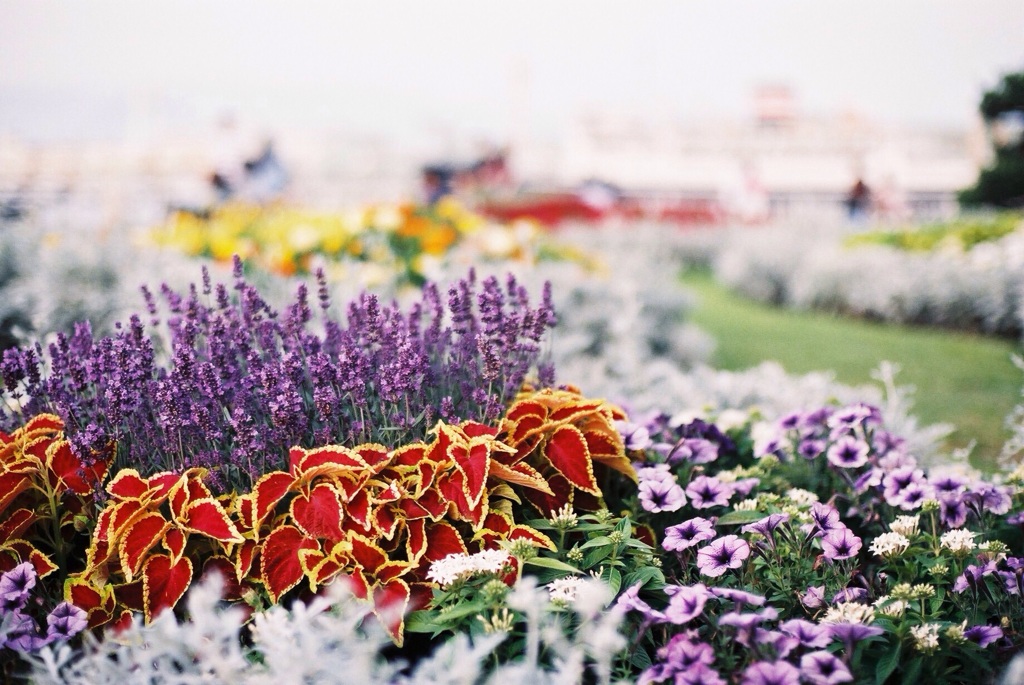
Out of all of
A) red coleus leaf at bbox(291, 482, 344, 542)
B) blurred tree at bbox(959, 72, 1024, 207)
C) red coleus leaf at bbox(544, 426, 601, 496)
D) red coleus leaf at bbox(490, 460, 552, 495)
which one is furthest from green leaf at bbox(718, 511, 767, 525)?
blurred tree at bbox(959, 72, 1024, 207)

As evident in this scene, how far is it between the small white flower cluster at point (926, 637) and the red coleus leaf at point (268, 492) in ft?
4.37

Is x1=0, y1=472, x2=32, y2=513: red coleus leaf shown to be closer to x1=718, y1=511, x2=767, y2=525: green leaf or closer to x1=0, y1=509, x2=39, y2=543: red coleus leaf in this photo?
x1=0, y1=509, x2=39, y2=543: red coleus leaf

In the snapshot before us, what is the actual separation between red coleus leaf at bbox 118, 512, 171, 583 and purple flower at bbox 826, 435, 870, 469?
174 cm

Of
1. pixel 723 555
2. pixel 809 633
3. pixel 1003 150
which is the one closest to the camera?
pixel 809 633

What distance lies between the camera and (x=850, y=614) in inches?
64.1

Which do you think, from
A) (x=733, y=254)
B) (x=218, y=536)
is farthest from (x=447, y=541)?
(x=733, y=254)

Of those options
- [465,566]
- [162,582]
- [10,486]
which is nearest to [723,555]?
[465,566]

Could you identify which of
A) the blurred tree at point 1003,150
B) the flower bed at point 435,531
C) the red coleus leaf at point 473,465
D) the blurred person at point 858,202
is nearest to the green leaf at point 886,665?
the flower bed at point 435,531

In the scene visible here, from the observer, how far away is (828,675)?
4.78ft

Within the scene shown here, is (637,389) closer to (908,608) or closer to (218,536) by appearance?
(908,608)

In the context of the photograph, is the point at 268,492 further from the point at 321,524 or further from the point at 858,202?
the point at 858,202

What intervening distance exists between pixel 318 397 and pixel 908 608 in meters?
1.40

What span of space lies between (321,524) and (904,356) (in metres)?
5.66

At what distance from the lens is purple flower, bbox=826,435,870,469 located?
2.28 metres
